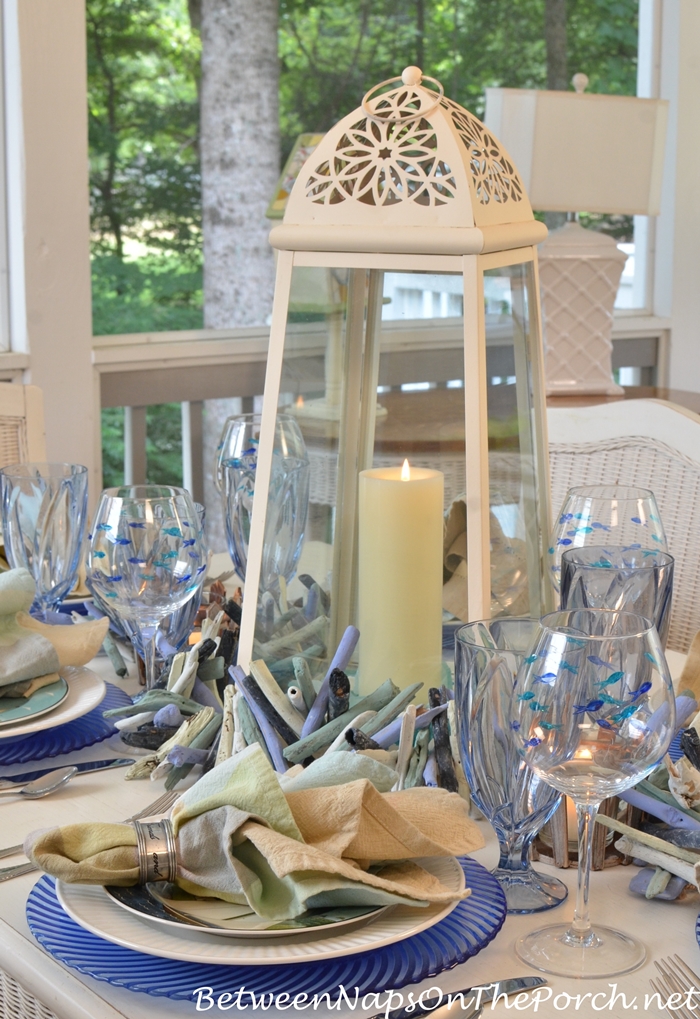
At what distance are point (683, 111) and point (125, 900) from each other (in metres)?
3.19

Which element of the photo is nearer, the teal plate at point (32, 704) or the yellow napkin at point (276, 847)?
the yellow napkin at point (276, 847)

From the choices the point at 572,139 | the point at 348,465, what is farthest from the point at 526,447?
the point at 572,139

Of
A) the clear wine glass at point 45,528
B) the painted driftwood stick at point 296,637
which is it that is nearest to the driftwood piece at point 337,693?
the painted driftwood stick at point 296,637

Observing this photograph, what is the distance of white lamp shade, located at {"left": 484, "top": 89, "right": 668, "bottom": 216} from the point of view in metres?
2.22

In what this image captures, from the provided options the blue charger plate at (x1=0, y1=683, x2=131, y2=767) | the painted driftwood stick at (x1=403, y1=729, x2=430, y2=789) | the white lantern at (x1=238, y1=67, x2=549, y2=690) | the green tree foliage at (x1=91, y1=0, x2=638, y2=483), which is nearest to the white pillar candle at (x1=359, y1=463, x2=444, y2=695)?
the white lantern at (x1=238, y1=67, x2=549, y2=690)

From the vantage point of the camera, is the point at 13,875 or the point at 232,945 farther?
the point at 13,875

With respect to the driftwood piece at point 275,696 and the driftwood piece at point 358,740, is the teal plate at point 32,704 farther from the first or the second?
the driftwood piece at point 358,740

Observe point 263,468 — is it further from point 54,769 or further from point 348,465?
point 54,769

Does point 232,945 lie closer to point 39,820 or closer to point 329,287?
point 39,820

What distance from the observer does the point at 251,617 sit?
2.84 feet

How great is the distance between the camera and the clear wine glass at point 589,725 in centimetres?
54

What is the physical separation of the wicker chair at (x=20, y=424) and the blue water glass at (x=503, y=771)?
1.20 m

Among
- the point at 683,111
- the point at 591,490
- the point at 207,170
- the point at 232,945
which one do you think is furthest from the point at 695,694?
the point at 207,170

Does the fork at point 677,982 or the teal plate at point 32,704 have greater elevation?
the teal plate at point 32,704
